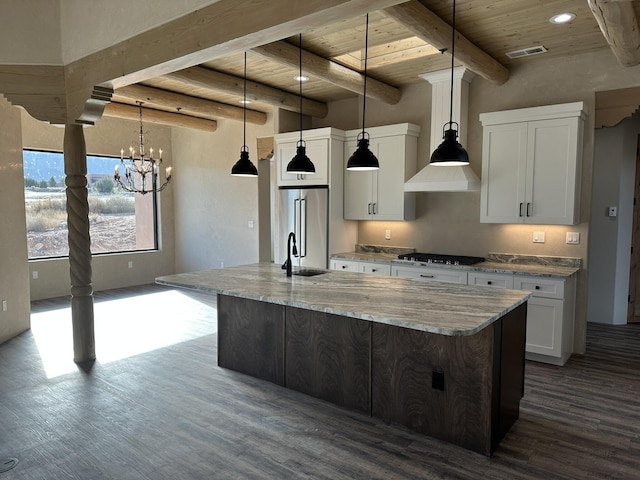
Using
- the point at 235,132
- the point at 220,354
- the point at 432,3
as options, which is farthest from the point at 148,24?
the point at 235,132

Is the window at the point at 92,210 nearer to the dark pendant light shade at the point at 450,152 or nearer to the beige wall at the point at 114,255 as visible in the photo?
the beige wall at the point at 114,255

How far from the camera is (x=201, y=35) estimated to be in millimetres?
2908

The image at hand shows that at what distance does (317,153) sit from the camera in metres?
5.60

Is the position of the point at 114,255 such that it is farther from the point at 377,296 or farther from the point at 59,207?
the point at 377,296

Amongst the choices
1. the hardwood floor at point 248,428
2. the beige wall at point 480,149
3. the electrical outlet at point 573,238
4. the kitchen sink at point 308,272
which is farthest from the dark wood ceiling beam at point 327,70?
the hardwood floor at point 248,428

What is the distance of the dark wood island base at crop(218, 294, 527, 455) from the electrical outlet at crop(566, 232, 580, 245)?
184cm

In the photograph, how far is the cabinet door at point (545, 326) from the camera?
406 centimetres

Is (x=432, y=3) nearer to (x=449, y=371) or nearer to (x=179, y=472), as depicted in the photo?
(x=449, y=371)

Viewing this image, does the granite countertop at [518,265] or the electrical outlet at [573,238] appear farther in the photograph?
the electrical outlet at [573,238]

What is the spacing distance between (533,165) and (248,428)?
356 centimetres

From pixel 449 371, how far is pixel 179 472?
66.6 inches

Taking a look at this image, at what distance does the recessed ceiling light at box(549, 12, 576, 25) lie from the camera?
342 centimetres

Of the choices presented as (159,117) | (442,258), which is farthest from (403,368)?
(159,117)

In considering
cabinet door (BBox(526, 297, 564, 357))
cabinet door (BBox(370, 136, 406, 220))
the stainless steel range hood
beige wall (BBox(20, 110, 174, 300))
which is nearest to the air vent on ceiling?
the stainless steel range hood
